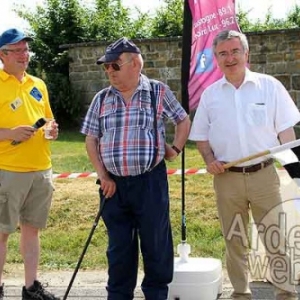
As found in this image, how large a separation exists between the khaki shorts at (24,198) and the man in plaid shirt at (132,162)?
56cm

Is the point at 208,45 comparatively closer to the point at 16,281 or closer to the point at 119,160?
the point at 119,160

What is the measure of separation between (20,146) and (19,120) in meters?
0.18

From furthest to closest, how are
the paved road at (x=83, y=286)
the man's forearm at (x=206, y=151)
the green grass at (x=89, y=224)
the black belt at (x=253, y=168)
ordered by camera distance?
the green grass at (x=89, y=224)
the paved road at (x=83, y=286)
the man's forearm at (x=206, y=151)
the black belt at (x=253, y=168)

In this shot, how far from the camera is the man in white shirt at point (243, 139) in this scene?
155 inches

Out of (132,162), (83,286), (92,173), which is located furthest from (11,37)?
(92,173)

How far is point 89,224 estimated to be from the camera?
649 cm

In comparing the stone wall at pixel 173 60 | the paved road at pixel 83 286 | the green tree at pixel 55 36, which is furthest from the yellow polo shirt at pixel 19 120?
the green tree at pixel 55 36

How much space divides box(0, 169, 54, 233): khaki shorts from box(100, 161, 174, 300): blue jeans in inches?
24.3

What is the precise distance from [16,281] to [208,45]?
2.50 meters

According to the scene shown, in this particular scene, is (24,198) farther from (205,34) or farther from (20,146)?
(205,34)

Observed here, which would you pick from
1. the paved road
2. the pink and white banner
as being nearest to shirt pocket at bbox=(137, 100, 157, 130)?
the pink and white banner

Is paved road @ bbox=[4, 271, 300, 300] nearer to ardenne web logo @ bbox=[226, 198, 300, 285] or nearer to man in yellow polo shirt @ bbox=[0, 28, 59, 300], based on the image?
ardenne web logo @ bbox=[226, 198, 300, 285]

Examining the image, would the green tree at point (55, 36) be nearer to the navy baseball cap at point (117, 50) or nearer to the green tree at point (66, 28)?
the green tree at point (66, 28)

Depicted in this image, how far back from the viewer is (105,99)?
4.05 meters
